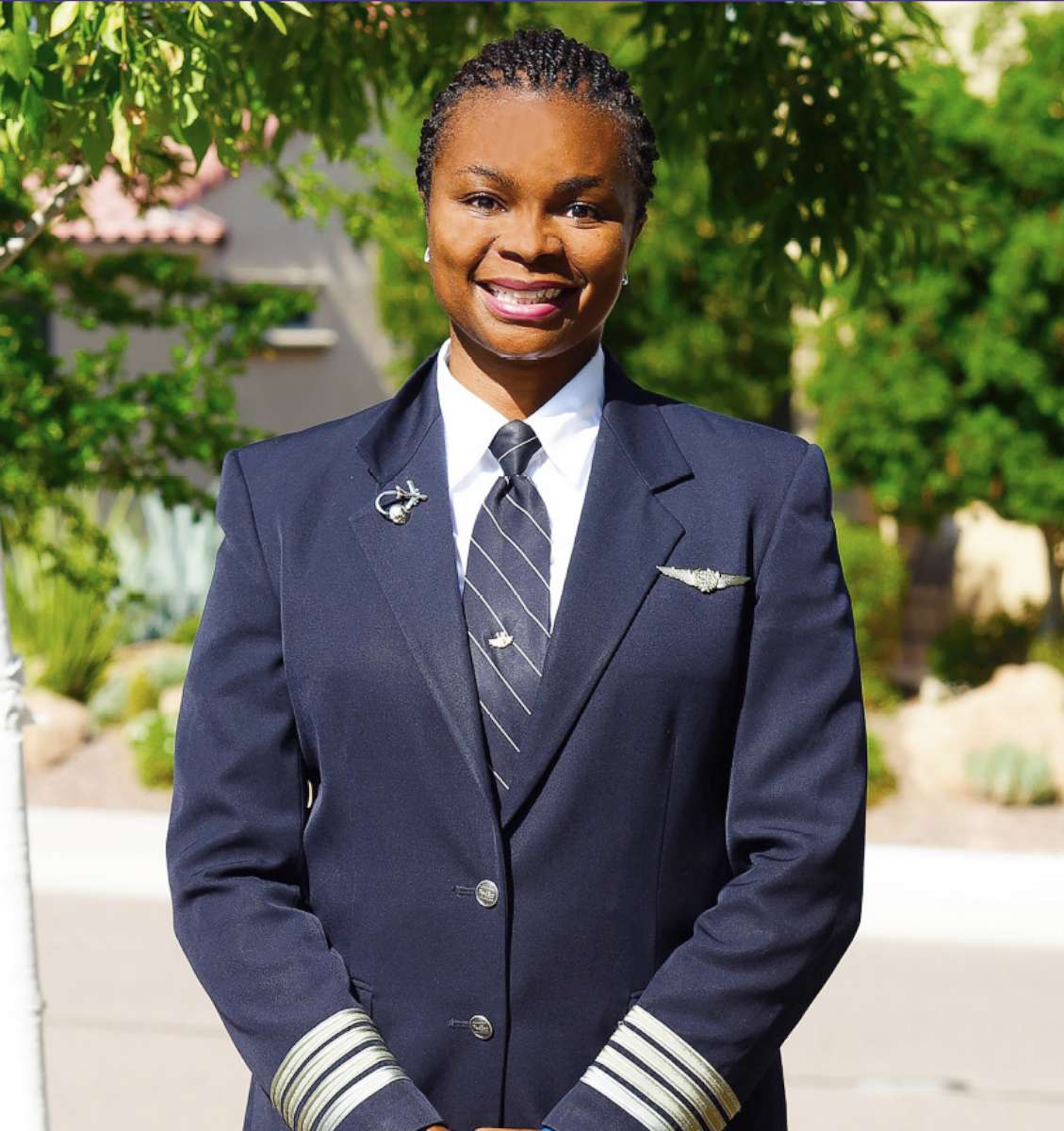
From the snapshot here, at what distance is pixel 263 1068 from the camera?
1.88 metres

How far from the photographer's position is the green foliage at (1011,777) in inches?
362

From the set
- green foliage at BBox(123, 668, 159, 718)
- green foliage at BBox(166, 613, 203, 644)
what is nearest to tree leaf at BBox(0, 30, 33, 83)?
green foliage at BBox(123, 668, 159, 718)

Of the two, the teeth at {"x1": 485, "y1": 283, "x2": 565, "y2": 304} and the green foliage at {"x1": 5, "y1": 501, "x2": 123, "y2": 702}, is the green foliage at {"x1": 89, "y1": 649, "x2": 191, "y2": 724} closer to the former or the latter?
the green foliage at {"x1": 5, "y1": 501, "x2": 123, "y2": 702}

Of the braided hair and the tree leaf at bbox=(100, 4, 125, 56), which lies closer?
the braided hair

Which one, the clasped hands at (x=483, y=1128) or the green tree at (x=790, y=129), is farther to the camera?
the green tree at (x=790, y=129)

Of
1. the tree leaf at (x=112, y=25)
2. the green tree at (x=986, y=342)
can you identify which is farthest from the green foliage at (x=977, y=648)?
the tree leaf at (x=112, y=25)

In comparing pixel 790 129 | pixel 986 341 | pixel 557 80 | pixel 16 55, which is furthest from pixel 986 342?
pixel 557 80

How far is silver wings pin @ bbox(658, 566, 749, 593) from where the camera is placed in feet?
6.21

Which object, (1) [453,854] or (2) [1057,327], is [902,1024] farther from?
(2) [1057,327]

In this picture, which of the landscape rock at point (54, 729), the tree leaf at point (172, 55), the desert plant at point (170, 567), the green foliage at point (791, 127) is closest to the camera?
the tree leaf at point (172, 55)

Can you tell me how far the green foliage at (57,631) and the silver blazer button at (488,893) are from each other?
31.9ft

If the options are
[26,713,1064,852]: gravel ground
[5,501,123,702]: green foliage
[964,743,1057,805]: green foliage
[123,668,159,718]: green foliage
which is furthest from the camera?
[5,501,123,702]: green foliage

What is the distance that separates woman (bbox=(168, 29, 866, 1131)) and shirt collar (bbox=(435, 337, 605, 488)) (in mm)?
21

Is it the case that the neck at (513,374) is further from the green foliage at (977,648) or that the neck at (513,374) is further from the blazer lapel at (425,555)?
the green foliage at (977,648)
